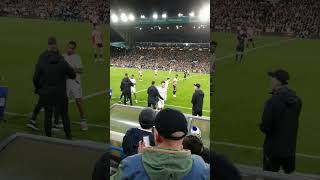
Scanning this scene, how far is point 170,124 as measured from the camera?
178 cm

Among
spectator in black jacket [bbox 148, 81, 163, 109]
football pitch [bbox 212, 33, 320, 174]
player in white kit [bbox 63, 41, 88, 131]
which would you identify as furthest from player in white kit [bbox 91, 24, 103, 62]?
spectator in black jacket [bbox 148, 81, 163, 109]

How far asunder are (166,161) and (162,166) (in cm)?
3

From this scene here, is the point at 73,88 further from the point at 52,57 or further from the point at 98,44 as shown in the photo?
the point at 98,44

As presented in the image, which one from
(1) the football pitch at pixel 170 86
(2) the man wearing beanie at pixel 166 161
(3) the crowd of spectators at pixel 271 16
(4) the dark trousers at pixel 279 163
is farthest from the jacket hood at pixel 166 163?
(3) the crowd of spectators at pixel 271 16

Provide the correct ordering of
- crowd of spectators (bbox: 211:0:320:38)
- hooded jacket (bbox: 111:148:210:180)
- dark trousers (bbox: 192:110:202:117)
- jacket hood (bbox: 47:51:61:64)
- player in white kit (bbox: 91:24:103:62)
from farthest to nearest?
crowd of spectators (bbox: 211:0:320:38), player in white kit (bbox: 91:24:103:62), jacket hood (bbox: 47:51:61:64), dark trousers (bbox: 192:110:202:117), hooded jacket (bbox: 111:148:210:180)

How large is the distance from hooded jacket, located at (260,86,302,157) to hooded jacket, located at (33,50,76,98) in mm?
2465

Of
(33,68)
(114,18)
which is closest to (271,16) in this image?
(33,68)

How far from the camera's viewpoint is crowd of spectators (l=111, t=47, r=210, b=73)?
2398mm

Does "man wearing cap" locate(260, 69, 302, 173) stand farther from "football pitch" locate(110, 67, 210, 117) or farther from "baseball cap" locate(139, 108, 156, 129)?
"baseball cap" locate(139, 108, 156, 129)

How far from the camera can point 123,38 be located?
2617mm

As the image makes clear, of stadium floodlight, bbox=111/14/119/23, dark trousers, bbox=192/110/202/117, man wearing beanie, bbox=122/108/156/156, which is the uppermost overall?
stadium floodlight, bbox=111/14/119/23

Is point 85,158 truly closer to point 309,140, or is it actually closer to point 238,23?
point 309,140

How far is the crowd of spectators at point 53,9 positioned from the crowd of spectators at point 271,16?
4.93 meters

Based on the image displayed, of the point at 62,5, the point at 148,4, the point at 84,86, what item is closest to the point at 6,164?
the point at 148,4
